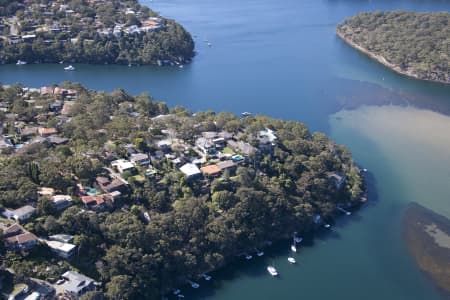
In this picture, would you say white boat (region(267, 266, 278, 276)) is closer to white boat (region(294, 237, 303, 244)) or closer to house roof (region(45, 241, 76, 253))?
white boat (region(294, 237, 303, 244))

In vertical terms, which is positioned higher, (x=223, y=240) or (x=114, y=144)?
(x=114, y=144)

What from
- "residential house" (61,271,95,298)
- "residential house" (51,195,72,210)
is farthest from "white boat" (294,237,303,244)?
"residential house" (51,195,72,210)

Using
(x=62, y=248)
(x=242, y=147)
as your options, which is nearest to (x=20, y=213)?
(x=62, y=248)

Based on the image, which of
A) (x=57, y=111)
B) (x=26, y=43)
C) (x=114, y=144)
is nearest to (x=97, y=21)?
(x=26, y=43)

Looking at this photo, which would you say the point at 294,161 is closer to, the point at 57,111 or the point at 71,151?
the point at 71,151

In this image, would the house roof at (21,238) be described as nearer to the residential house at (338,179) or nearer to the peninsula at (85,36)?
the residential house at (338,179)

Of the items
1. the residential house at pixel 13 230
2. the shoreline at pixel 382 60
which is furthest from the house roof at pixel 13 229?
the shoreline at pixel 382 60

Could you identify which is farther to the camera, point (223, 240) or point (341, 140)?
point (341, 140)
